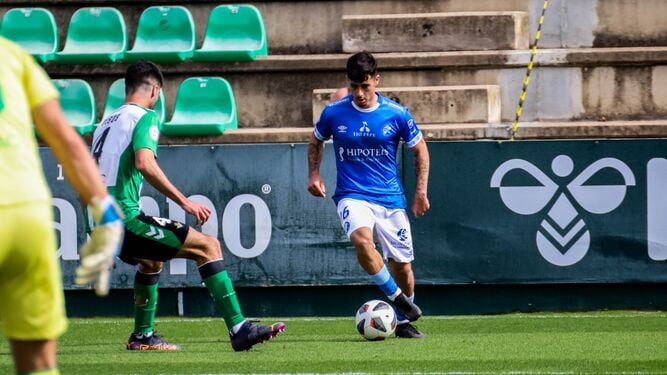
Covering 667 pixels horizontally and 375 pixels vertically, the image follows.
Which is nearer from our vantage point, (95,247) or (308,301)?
(95,247)

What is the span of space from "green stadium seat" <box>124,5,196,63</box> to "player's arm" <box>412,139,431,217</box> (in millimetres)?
6122

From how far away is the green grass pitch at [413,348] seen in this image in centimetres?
838

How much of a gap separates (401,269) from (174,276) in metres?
3.14

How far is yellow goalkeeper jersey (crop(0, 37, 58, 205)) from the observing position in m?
4.26

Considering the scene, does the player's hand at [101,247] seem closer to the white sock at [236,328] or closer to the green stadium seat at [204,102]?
the white sock at [236,328]

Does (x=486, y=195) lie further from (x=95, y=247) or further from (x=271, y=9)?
(x=95, y=247)

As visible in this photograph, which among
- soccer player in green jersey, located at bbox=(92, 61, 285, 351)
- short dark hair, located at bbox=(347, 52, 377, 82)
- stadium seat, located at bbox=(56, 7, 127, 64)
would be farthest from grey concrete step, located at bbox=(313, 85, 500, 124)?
soccer player in green jersey, located at bbox=(92, 61, 285, 351)

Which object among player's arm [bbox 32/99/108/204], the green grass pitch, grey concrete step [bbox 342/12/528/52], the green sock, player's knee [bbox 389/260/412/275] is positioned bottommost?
the green grass pitch

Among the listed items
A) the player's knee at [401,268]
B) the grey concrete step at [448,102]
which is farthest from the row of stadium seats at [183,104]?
the player's knee at [401,268]

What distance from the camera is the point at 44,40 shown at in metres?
16.9

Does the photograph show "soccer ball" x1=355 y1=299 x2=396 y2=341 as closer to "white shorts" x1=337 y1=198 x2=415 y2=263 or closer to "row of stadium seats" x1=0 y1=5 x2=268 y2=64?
→ "white shorts" x1=337 y1=198 x2=415 y2=263

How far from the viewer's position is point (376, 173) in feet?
35.3

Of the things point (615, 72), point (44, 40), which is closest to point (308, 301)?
point (615, 72)

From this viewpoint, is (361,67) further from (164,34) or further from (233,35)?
(164,34)
